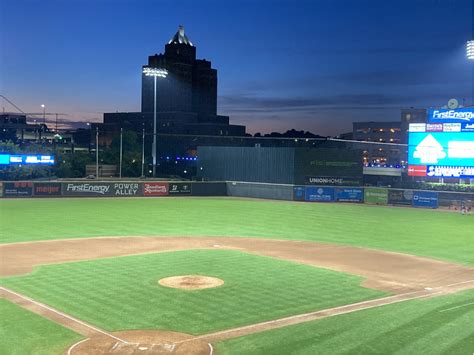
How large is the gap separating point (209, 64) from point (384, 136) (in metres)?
75.1

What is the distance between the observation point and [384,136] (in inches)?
6097

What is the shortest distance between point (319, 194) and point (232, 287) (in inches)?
1470

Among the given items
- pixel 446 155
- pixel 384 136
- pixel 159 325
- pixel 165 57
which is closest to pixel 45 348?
pixel 159 325

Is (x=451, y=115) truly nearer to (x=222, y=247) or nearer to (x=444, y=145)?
(x=444, y=145)

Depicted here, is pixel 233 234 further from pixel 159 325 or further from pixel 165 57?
pixel 165 57

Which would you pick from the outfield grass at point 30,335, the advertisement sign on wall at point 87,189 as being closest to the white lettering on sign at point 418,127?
the advertisement sign on wall at point 87,189

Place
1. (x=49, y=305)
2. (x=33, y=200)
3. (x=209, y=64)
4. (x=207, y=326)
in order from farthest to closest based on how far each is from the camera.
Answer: (x=209, y=64) → (x=33, y=200) → (x=49, y=305) → (x=207, y=326)

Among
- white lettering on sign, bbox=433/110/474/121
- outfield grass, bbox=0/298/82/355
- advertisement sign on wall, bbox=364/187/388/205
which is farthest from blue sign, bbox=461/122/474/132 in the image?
outfield grass, bbox=0/298/82/355

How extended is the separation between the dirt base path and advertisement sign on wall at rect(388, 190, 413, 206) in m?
25.8

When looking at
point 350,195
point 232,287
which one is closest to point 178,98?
point 350,195

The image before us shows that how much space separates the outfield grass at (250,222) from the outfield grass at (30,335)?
1421cm

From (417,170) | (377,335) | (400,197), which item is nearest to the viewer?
(377,335)

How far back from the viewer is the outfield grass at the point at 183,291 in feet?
45.9

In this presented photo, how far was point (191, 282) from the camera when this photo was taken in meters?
18.0
